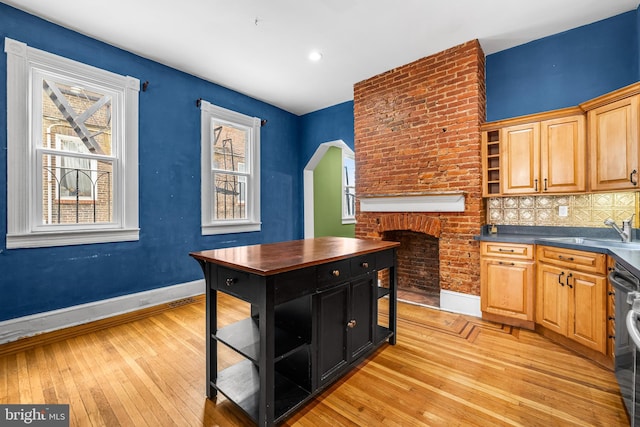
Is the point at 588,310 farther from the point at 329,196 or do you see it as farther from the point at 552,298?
the point at 329,196

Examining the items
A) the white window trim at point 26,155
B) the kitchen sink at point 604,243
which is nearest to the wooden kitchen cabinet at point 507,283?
the kitchen sink at point 604,243

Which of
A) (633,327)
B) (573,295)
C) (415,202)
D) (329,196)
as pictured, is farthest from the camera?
(329,196)

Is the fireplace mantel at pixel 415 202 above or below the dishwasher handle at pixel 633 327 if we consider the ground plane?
above

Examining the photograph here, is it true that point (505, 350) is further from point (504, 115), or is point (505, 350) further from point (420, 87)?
point (420, 87)

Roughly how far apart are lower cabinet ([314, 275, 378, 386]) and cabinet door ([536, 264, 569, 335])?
67.1 inches

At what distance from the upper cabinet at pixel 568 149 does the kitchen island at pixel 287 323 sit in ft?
6.56

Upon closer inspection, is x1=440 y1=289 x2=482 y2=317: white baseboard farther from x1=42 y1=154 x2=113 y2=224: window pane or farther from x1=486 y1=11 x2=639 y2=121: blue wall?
x1=42 y1=154 x2=113 y2=224: window pane

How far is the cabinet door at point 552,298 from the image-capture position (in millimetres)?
2463

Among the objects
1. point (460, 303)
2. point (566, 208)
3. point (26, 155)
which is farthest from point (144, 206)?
point (566, 208)

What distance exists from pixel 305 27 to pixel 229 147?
2.24 m

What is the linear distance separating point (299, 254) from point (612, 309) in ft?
7.74

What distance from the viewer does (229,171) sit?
4438 mm

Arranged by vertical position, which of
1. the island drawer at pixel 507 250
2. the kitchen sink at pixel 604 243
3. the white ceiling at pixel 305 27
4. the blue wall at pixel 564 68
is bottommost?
the island drawer at pixel 507 250

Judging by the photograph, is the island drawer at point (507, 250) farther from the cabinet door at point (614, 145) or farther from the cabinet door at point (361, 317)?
the cabinet door at point (361, 317)
